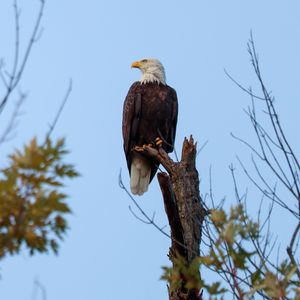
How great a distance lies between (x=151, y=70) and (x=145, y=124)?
0.99 meters

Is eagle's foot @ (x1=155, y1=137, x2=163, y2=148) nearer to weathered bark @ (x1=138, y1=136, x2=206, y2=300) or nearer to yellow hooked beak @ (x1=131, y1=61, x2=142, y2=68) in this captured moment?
yellow hooked beak @ (x1=131, y1=61, x2=142, y2=68)

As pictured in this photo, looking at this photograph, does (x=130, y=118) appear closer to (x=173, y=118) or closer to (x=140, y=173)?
(x=173, y=118)

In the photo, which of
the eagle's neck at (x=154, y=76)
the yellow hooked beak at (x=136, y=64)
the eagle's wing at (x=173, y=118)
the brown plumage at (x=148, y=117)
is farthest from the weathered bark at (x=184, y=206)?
the yellow hooked beak at (x=136, y=64)

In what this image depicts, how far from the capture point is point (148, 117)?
7.57m

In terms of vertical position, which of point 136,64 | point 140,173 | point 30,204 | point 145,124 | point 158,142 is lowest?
point 30,204

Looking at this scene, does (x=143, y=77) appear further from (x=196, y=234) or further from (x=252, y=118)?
(x=252, y=118)

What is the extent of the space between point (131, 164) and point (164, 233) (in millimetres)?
3512

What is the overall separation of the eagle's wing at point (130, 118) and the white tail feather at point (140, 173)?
0.16 meters

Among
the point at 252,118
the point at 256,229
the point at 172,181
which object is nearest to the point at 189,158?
the point at 172,181

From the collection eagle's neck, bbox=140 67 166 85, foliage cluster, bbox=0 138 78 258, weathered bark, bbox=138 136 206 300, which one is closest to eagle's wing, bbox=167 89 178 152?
eagle's neck, bbox=140 67 166 85

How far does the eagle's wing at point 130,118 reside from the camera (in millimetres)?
7602

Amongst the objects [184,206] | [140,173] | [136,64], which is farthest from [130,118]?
[184,206]

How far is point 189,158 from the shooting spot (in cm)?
521

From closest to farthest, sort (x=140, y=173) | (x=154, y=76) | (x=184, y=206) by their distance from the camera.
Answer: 1. (x=184, y=206)
2. (x=140, y=173)
3. (x=154, y=76)
